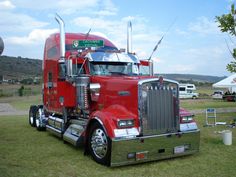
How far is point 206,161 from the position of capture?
7.03 m

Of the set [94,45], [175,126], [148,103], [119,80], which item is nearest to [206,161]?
[175,126]

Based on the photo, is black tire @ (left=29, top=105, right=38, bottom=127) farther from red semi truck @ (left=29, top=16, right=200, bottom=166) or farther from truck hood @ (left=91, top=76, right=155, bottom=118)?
truck hood @ (left=91, top=76, right=155, bottom=118)

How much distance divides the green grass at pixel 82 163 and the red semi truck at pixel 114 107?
20cm

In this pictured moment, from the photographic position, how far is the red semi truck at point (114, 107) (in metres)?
6.41

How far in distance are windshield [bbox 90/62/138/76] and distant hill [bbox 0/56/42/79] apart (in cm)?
4674

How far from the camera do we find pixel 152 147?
653 cm

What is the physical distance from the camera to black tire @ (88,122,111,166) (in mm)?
6381

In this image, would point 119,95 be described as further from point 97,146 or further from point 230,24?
point 230,24

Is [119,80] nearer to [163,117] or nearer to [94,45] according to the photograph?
[163,117]

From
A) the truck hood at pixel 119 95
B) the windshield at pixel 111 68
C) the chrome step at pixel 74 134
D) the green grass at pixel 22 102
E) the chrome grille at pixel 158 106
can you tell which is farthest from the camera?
the green grass at pixel 22 102

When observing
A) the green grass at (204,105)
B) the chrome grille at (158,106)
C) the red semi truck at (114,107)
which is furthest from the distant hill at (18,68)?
the chrome grille at (158,106)

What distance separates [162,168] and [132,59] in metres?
3.40

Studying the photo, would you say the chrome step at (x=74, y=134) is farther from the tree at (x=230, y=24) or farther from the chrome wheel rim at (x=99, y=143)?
the tree at (x=230, y=24)

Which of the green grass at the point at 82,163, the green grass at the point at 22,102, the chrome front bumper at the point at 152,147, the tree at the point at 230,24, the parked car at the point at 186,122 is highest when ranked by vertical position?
the tree at the point at 230,24
